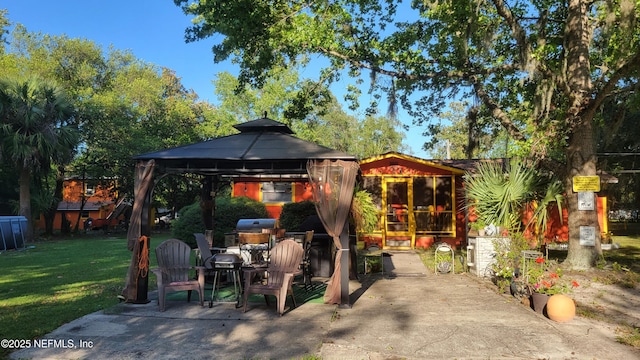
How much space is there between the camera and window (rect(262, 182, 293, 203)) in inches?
598

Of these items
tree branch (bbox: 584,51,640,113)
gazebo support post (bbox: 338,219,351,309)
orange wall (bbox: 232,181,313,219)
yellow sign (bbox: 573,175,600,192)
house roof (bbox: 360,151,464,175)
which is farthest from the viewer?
orange wall (bbox: 232,181,313,219)

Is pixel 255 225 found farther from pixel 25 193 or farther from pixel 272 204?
pixel 25 193

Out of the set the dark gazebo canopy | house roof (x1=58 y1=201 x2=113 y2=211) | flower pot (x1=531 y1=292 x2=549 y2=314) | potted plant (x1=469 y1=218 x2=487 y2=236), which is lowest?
flower pot (x1=531 y1=292 x2=549 y2=314)

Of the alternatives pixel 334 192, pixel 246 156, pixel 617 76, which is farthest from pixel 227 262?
pixel 617 76

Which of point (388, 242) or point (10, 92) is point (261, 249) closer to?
point (388, 242)

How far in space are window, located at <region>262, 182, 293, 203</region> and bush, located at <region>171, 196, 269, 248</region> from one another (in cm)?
192

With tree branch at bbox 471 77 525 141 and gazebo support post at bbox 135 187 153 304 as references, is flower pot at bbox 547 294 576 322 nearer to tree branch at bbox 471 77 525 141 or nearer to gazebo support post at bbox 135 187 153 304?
tree branch at bbox 471 77 525 141

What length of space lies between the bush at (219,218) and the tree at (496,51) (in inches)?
154

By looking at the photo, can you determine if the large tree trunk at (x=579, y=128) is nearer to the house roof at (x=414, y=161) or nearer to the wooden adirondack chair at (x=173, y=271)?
the house roof at (x=414, y=161)

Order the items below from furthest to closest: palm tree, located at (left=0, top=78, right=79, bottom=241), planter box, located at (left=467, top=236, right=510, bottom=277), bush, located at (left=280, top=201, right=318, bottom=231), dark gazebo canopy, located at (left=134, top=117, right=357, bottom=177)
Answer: palm tree, located at (left=0, top=78, right=79, bottom=241) < bush, located at (left=280, top=201, right=318, bottom=231) < planter box, located at (left=467, top=236, right=510, bottom=277) < dark gazebo canopy, located at (left=134, top=117, right=357, bottom=177)

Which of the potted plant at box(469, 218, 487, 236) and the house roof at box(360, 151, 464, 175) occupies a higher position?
the house roof at box(360, 151, 464, 175)

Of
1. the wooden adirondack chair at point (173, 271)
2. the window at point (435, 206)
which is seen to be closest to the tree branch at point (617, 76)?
the window at point (435, 206)

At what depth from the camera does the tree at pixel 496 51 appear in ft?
29.6

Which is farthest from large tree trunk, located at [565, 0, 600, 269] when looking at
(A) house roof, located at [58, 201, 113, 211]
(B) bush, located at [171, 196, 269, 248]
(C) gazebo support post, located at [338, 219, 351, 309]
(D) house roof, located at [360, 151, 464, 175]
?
(A) house roof, located at [58, 201, 113, 211]
